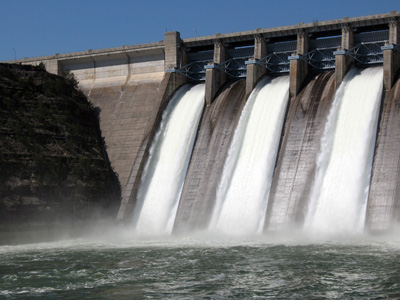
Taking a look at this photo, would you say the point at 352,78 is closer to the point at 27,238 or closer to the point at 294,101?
the point at 294,101

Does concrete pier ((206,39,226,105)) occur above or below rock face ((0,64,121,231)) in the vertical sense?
above

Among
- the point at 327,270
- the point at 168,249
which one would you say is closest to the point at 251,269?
the point at 327,270

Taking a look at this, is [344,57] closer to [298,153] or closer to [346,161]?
[298,153]

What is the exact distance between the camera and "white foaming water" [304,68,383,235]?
3125 cm

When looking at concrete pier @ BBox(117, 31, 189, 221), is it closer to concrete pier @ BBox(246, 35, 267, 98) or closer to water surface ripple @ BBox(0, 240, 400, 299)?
concrete pier @ BBox(246, 35, 267, 98)

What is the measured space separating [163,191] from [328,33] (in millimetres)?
13241

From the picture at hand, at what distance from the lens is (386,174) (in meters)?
30.9

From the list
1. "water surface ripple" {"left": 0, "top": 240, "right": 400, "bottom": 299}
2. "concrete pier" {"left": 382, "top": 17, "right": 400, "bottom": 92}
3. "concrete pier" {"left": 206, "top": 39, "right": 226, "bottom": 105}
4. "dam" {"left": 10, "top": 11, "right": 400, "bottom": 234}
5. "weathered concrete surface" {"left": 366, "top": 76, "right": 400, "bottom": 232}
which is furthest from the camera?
"concrete pier" {"left": 206, "top": 39, "right": 226, "bottom": 105}

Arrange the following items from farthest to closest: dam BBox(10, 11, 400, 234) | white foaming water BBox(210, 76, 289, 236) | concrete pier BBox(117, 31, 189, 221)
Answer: concrete pier BBox(117, 31, 189, 221) < white foaming water BBox(210, 76, 289, 236) < dam BBox(10, 11, 400, 234)

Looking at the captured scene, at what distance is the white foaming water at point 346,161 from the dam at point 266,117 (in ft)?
0.21

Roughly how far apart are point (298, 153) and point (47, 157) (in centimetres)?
Answer: 1389

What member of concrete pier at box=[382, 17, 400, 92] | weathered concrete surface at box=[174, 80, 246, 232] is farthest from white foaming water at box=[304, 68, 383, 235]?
weathered concrete surface at box=[174, 80, 246, 232]

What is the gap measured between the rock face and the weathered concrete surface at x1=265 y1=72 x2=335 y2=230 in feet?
34.8

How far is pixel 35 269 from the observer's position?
80.8 ft
